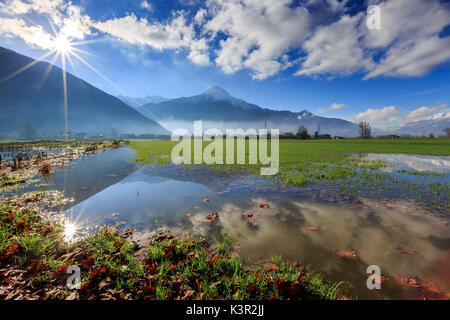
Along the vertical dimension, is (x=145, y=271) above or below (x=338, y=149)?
below

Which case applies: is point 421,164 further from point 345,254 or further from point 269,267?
point 269,267

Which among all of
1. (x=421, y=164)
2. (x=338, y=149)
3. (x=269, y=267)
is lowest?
(x=269, y=267)

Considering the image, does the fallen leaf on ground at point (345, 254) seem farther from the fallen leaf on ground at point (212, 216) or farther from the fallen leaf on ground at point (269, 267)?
the fallen leaf on ground at point (212, 216)

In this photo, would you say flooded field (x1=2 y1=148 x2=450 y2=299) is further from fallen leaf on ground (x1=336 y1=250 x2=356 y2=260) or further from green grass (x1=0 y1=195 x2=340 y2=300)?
green grass (x1=0 y1=195 x2=340 y2=300)

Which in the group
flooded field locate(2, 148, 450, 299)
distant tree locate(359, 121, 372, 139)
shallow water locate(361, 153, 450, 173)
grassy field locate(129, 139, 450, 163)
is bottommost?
flooded field locate(2, 148, 450, 299)

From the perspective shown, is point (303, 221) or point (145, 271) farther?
point (303, 221)

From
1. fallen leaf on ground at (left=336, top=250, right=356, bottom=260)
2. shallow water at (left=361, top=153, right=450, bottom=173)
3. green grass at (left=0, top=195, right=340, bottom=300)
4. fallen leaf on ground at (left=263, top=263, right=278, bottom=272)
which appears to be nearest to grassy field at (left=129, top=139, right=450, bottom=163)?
shallow water at (left=361, top=153, right=450, bottom=173)

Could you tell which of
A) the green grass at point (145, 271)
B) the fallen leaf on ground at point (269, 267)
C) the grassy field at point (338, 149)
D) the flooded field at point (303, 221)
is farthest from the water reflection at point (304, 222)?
the grassy field at point (338, 149)

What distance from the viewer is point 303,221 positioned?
6.20 meters

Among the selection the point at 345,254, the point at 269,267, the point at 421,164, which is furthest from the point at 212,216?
the point at 421,164

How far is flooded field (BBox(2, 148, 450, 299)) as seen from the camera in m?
3.97
